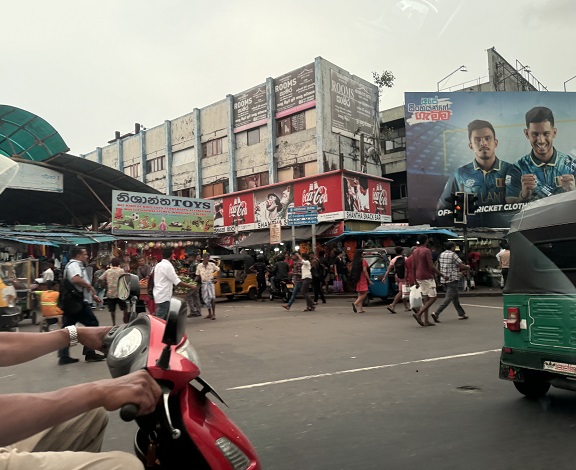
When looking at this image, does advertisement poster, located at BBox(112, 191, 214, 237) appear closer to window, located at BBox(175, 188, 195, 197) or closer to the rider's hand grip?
window, located at BBox(175, 188, 195, 197)

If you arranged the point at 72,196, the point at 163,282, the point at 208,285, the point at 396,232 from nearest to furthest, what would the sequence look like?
the point at 163,282 < the point at 208,285 < the point at 396,232 < the point at 72,196

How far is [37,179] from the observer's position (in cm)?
2209

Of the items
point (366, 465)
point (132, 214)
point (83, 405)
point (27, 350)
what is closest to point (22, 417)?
point (83, 405)

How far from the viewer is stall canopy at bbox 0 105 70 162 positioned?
21938 millimetres

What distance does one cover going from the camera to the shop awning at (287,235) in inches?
891

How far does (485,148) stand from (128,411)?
26.7 metres

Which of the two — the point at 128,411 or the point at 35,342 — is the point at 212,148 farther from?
the point at 128,411

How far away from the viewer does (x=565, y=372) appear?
401cm

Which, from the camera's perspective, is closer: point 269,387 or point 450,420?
point 450,420

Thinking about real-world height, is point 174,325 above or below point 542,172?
below

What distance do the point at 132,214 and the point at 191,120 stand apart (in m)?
13.1

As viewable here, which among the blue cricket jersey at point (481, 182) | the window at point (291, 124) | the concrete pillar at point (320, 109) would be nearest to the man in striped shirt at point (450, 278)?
the blue cricket jersey at point (481, 182)

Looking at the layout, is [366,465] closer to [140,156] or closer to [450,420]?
[450,420]

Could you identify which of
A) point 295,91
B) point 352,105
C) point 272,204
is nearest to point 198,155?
point 272,204
